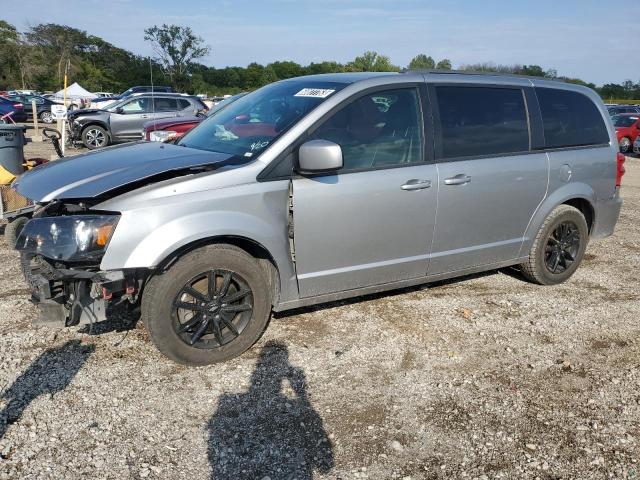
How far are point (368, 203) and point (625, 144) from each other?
20.1 m

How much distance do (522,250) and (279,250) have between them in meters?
2.51

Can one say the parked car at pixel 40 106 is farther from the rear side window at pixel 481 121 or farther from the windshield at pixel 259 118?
the rear side window at pixel 481 121

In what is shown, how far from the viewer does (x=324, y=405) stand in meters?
3.27

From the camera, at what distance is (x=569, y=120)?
5129 mm

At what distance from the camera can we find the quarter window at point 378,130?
3.87 metres

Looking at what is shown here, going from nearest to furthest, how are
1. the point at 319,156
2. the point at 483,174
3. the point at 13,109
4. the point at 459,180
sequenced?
1. the point at 319,156
2. the point at 459,180
3. the point at 483,174
4. the point at 13,109

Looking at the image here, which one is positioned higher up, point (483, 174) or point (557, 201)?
point (483, 174)

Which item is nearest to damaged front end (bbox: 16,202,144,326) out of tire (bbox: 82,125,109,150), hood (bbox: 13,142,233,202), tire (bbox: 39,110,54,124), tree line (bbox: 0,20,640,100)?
hood (bbox: 13,142,233,202)

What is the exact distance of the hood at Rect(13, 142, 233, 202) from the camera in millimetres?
3344

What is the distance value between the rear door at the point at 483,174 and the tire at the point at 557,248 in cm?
28

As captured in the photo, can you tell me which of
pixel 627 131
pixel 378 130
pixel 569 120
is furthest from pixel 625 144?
pixel 378 130

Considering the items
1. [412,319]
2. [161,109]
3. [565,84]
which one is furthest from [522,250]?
[161,109]

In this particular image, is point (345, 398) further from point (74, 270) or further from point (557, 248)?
point (557, 248)

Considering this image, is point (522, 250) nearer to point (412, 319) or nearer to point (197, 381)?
point (412, 319)
